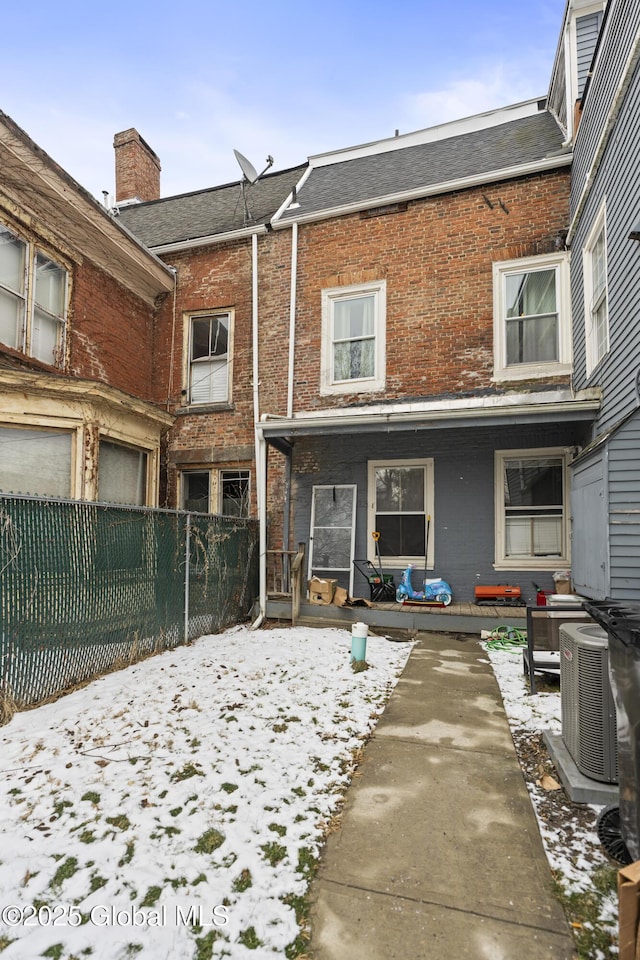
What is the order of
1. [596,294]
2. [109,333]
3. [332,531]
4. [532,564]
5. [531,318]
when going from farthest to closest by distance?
[109,333] → [332,531] → [531,318] → [532,564] → [596,294]

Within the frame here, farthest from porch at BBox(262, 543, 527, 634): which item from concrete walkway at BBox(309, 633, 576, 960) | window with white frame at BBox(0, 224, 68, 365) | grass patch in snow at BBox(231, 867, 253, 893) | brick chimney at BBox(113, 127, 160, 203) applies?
brick chimney at BBox(113, 127, 160, 203)

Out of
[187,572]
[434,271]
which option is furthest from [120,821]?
[434,271]

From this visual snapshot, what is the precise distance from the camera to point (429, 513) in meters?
8.72

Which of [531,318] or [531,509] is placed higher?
[531,318]

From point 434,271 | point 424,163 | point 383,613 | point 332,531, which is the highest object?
point 424,163

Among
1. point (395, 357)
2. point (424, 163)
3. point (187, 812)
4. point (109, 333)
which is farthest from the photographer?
point (424, 163)

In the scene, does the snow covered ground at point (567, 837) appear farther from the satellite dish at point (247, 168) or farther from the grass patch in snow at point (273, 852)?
the satellite dish at point (247, 168)

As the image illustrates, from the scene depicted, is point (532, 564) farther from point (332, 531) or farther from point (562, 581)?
point (332, 531)

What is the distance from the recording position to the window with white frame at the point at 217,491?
10086mm

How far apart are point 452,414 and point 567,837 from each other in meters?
5.42

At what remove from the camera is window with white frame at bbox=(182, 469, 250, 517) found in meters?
10.1

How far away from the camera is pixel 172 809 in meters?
2.90

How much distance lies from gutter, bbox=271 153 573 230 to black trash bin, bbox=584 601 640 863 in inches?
325

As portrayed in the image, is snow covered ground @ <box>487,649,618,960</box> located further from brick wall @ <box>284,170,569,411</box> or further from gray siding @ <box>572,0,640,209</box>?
gray siding @ <box>572,0,640,209</box>
